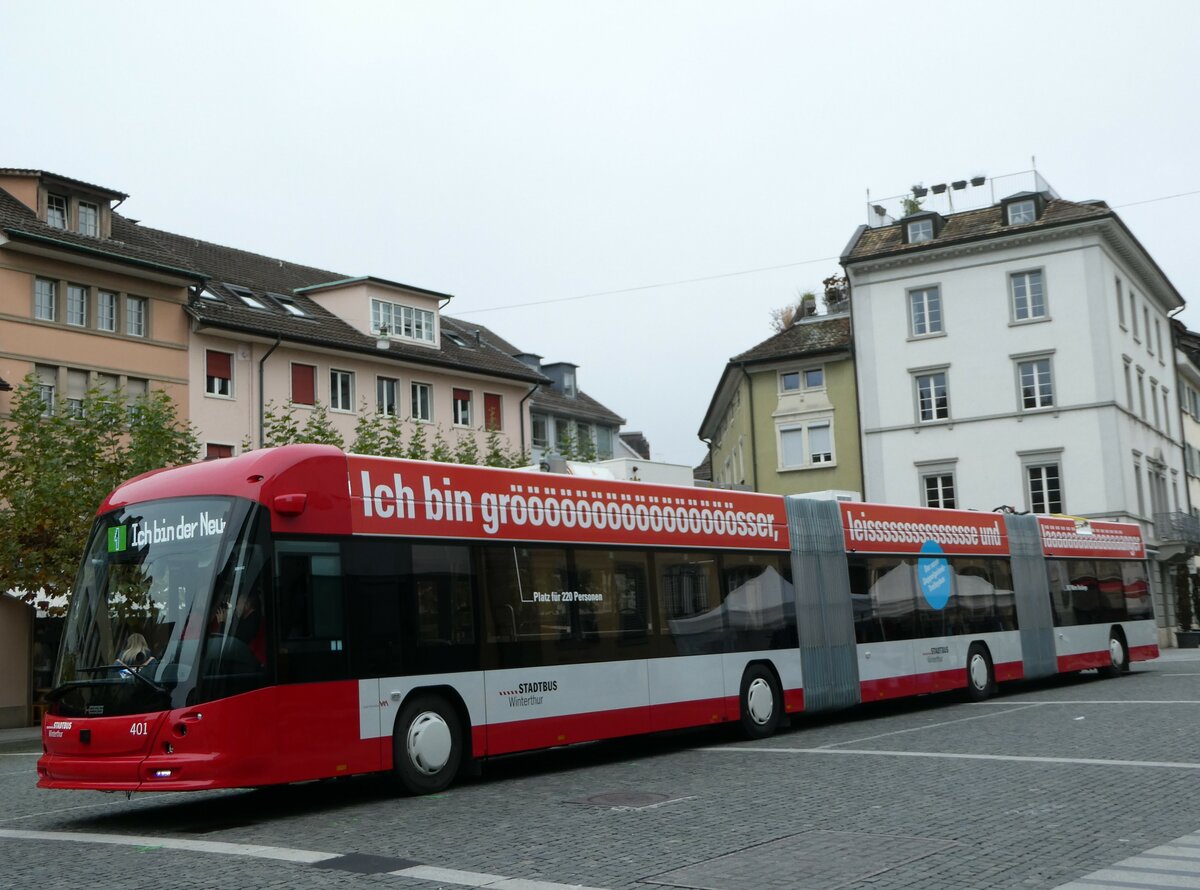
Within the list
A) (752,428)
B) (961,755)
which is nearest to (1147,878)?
(961,755)

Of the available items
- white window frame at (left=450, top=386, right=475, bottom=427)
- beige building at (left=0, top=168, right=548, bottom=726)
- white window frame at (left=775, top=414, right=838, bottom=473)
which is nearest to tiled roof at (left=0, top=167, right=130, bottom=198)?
beige building at (left=0, top=168, right=548, bottom=726)

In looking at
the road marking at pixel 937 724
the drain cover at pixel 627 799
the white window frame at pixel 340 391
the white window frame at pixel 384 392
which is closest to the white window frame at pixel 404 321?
the white window frame at pixel 384 392

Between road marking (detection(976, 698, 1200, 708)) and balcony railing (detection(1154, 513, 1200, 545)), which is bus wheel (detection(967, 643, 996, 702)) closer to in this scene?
road marking (detection(976, 698, 1200, 708))

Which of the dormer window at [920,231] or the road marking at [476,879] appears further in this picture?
the dormer window at [920,231]

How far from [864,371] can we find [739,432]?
9.04 metres

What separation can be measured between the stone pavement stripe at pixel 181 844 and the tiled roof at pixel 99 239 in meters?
26.5

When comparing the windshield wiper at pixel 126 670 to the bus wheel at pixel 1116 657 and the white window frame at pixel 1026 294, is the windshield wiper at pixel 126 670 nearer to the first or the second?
the bus wheel at pixel 1116 657

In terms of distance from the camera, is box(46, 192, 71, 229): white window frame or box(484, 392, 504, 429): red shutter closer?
box(46, 192, 71, 229): white window frame

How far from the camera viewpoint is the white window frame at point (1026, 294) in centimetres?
4869

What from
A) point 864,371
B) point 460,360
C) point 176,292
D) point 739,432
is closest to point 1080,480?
point 864,371

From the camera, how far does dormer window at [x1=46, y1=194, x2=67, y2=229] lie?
36812mm

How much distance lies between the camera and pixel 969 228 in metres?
51.1

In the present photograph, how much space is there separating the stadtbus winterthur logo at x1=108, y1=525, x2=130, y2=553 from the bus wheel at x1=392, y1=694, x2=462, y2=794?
9.42ft

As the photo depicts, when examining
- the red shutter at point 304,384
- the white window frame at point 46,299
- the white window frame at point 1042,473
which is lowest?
the white window frame at point 1042,473
